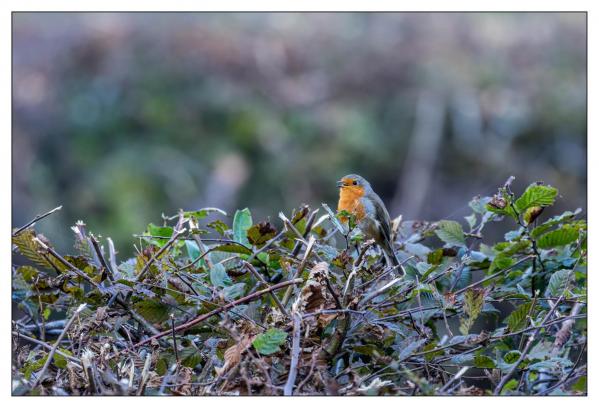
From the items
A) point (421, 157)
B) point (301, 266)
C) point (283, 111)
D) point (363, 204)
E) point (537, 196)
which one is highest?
point (283, 111)

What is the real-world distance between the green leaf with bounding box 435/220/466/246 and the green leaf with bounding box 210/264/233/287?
0.64m

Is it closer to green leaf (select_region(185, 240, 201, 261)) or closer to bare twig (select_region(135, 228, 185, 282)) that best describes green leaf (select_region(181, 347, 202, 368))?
bare twig (select_region(135, 228, 185, 282))

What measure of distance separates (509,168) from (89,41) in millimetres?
5500

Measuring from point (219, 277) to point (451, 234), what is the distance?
2.27ft

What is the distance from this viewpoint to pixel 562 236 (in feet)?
5.91

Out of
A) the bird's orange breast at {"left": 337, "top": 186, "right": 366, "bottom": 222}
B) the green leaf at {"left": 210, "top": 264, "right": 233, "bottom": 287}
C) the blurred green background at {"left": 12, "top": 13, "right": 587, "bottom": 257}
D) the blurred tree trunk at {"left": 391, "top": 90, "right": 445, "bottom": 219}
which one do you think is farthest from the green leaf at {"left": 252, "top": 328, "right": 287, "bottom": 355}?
the blurred tree trunk at {"left": 391, "top": 90, "right": 445, "bottom": 219}

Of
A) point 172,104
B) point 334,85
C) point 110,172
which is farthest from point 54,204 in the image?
point 334,85

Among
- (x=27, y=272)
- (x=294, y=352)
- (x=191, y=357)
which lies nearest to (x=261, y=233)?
(x=191, y=357)

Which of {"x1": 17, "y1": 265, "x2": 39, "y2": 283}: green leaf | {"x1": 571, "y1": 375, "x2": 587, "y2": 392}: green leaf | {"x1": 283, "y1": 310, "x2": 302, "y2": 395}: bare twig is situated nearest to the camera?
{"x1": 283, "y1": 310, "x2": 302, "y2": 395}: bare twig

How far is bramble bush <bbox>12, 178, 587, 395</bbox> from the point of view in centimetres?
133

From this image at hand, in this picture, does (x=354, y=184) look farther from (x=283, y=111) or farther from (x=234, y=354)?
(x=283, y=111)

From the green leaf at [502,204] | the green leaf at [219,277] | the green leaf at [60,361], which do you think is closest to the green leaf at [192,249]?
the green leaf at [219,277]

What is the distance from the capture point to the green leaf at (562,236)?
5.90 feet

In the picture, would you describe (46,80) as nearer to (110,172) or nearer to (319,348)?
(110,172)
